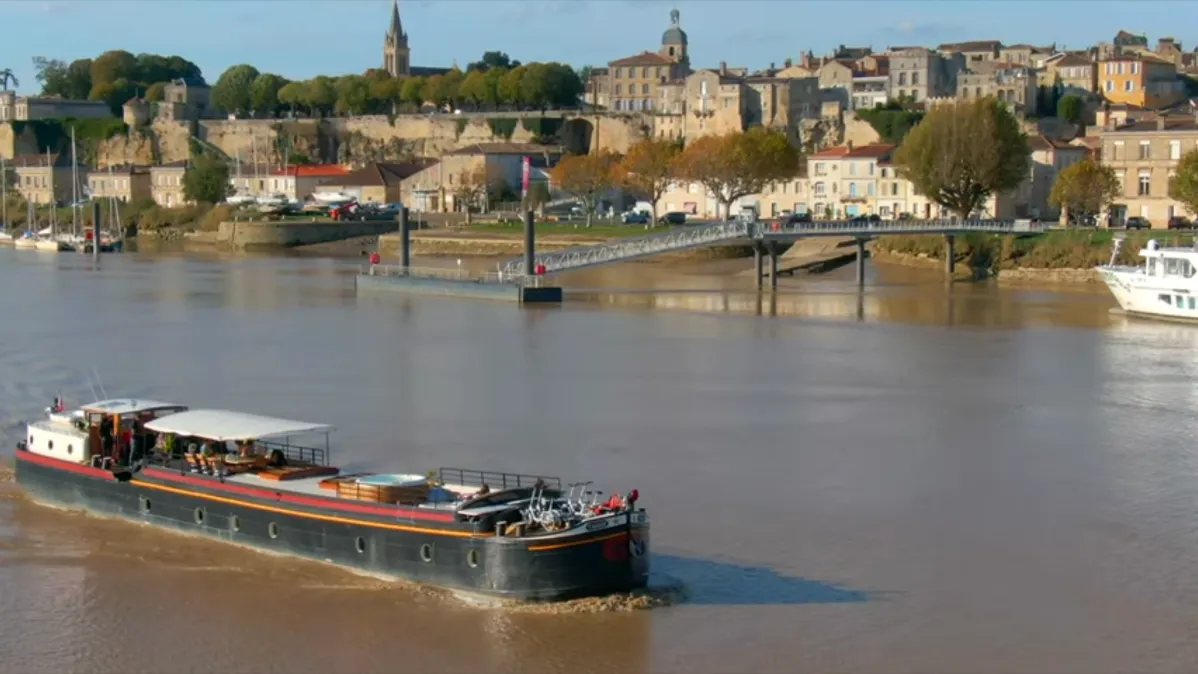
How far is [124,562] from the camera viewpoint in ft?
54.8

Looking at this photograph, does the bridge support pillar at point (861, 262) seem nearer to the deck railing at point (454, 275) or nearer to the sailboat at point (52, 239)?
the deck railing at point (454, 275)

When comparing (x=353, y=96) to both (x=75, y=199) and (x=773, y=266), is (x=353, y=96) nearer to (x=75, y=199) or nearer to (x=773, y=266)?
(x=75, y=199)

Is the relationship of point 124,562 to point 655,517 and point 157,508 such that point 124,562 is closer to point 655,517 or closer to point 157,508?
point 157,508

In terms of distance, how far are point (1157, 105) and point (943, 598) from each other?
7153 cm

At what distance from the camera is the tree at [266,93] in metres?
112

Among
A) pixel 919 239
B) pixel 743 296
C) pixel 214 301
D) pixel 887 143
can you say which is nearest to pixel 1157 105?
pixel 887 143

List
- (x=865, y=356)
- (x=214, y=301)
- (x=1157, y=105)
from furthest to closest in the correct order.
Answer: (x=1157, y=105)
(x=214, y=301)
(x=865, y=356)

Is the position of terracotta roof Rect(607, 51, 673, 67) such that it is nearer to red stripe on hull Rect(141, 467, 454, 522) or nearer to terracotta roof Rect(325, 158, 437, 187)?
terracotta roof Rect(325, 158, 437, 187)

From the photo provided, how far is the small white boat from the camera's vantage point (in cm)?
3800

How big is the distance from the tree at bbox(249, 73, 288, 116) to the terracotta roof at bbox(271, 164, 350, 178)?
656 inches

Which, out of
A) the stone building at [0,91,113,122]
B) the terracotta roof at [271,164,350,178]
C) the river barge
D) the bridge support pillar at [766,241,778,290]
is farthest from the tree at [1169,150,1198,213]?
the stone building at [0,91,113,122]

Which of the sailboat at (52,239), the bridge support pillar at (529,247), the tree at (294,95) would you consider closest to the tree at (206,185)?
the sailboat at (52,239)

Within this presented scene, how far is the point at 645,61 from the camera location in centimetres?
10169

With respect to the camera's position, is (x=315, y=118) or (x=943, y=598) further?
(x=315, y=118)
